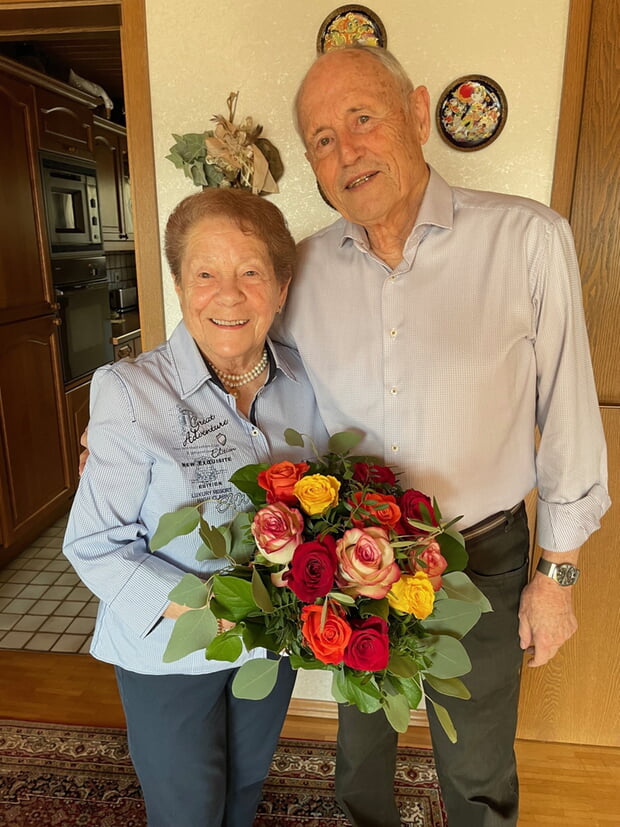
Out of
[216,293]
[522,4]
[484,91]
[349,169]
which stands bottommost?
[216,293]

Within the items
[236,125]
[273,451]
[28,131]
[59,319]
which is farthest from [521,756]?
[28,131]

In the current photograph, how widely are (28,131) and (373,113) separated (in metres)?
2.68

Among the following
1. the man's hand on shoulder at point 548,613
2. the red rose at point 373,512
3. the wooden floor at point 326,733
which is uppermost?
the red rose at point 373,512

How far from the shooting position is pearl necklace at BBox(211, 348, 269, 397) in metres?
1.23

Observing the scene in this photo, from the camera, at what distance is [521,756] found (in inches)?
81.1

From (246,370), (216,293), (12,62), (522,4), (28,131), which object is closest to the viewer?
(216,293)

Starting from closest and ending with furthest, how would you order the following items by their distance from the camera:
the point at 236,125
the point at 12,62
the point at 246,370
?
the point at 246,370, the point at 236,125, the point at 12,62

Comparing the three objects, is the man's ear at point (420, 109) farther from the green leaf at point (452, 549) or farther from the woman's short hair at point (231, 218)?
the green leaf at point (452, 549)

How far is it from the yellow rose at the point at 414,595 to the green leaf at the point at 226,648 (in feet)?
0.85

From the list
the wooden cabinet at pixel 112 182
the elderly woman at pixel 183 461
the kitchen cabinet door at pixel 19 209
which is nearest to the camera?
the elderly woman at pixel 183 461

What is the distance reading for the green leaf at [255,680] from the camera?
1.00 meters

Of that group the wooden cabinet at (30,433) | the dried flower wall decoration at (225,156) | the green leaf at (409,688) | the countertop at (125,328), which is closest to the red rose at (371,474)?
the green leaf at (409,688)

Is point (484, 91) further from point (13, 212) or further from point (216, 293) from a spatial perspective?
point (13, 212)

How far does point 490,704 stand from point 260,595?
763 mm
